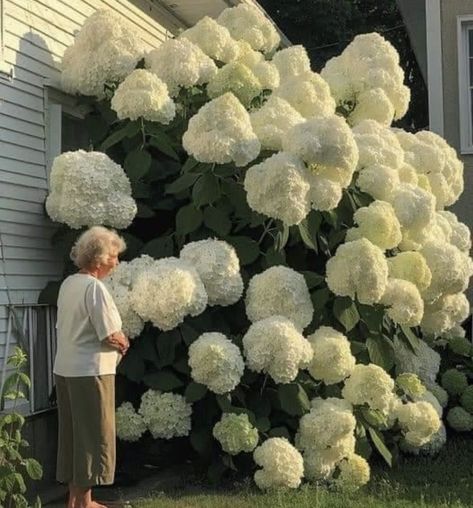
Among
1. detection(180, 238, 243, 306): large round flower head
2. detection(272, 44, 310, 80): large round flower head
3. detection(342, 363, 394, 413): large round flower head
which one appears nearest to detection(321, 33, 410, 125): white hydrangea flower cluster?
detection(272, 44, 310, 80): large round flower head

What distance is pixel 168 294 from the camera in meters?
6.30

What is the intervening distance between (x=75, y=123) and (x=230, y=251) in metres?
2.42

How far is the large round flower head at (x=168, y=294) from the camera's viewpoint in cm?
630

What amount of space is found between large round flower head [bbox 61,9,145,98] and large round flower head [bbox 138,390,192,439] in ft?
8.54

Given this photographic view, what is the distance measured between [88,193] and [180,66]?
144 centimetres

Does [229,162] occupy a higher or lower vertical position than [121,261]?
higher

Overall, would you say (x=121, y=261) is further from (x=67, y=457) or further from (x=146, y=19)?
(x=146, y=19)

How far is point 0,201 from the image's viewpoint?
21.7ft

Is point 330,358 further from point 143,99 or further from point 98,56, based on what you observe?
point 98,56

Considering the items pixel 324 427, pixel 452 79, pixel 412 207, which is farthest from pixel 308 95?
pixel 452 79

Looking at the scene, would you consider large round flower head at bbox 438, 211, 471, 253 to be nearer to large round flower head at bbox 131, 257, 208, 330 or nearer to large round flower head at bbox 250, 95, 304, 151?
large round flower head at bbox 250, 95, 304, 151

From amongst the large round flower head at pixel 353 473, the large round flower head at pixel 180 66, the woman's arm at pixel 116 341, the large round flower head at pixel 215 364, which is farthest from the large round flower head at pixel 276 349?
the large round flower head at pixel 180 66

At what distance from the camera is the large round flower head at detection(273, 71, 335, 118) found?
309 inches

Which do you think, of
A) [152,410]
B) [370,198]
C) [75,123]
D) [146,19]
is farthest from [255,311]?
[146,19]
